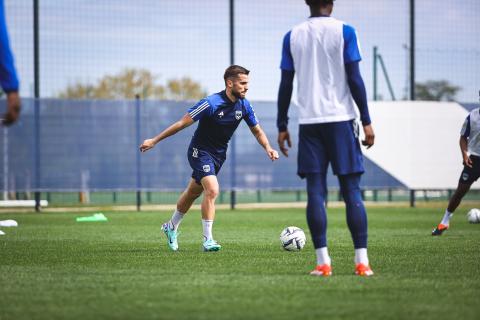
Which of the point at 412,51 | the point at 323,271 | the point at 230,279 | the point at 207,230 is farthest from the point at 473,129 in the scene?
the point at 412,51

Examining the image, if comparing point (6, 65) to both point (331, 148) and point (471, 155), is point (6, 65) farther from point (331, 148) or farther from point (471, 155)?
point (471, 155)

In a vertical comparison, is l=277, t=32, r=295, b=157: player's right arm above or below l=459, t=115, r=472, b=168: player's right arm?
above

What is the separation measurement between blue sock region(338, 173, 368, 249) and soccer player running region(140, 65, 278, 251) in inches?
103

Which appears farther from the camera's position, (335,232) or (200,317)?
(335,232)

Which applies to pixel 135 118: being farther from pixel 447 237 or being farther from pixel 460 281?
pixel 460 281

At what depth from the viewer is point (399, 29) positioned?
22531 mm

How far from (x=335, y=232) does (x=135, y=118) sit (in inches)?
357

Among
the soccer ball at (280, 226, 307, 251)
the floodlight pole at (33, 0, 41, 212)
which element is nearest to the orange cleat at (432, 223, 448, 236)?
the soccer ball at (280, 226, 307, 251)

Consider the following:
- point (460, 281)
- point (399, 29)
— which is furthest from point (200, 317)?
point (399, 29)

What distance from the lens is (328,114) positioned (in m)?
7.00

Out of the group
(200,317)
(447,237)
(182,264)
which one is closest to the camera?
(200,317)

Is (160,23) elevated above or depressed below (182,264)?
above

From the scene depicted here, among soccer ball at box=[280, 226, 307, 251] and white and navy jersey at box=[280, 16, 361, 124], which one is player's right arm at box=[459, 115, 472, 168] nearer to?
soccer ball at box=[280, 226, 307, 251]

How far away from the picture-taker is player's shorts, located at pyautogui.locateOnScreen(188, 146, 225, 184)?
9922mm
